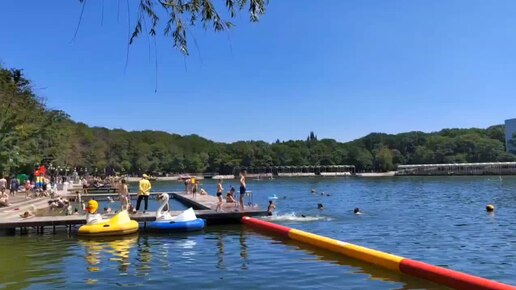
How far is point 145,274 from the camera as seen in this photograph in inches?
577

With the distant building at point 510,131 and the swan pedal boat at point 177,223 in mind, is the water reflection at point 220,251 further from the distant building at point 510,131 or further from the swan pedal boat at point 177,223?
the distant building at point 510,131

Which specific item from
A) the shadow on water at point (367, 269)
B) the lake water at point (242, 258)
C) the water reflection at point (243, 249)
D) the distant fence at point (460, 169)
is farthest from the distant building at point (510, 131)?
the shadow on water at point (367, 269)

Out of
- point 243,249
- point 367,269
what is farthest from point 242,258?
point 367,269

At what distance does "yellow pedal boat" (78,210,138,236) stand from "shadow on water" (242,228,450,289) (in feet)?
22.8

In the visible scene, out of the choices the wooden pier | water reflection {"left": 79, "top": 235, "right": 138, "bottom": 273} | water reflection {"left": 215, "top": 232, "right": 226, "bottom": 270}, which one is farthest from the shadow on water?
the wooden pier

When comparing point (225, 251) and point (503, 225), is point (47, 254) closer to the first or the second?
point (225, 251)

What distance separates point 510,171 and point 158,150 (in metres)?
118

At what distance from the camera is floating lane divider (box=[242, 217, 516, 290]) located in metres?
11.2

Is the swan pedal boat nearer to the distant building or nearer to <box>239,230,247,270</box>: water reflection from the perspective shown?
<box>239,230,247,270</box>: water reflection

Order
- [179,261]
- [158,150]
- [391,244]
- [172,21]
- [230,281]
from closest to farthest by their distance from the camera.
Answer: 1. [172,21]
2. [230,281]
3. [179,261]
4. [391,244]
5. [158,150]

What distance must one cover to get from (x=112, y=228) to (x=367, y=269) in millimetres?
11420

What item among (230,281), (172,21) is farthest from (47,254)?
(172,21)

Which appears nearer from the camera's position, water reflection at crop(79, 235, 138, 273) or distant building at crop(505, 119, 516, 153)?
water reflection at crop(79, 235, 138, 273)

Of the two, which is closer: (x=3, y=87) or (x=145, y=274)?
(x=145, y=274)
